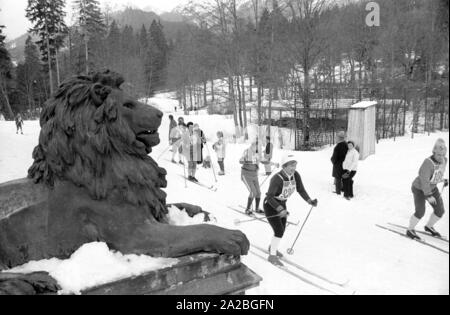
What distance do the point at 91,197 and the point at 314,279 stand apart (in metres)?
2.82

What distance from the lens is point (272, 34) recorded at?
1738 centimetres

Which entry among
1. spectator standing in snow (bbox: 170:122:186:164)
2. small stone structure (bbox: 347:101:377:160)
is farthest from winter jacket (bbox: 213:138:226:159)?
small stone structure (bbox: 347:101:377:160)

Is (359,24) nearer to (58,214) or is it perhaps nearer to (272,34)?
(58,214)

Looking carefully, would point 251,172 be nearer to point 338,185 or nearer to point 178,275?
point 338,185

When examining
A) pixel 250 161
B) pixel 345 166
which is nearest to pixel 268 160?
pixel 345 166

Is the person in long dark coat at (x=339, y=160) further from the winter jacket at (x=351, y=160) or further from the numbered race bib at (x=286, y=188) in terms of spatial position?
the numbered race bib at (x=286, y=188)

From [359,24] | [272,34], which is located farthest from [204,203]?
[272,34]

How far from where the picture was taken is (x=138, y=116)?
247cm

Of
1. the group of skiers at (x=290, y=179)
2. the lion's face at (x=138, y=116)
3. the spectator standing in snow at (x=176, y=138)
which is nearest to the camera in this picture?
the lion's face at (x=138, y=116)

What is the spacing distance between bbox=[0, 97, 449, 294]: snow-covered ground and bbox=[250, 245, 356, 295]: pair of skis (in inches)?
2.7

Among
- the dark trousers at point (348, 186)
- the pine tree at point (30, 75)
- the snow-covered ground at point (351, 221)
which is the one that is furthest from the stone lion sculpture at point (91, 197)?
the pine tree at point (30, 75)

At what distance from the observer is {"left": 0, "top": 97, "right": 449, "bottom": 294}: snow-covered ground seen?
3705 millimetres

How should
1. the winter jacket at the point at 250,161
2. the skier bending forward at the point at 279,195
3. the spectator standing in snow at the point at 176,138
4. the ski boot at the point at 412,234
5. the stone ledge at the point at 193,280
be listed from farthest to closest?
the spectator standing in snow at the point at 176,138
the winter jacket at the point at 250,161
the ski boot at the point at 412,234
the skier bending forward at the point at 279,195
the stone ledge at the point at 193,280

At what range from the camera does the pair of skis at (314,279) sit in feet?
12.1
